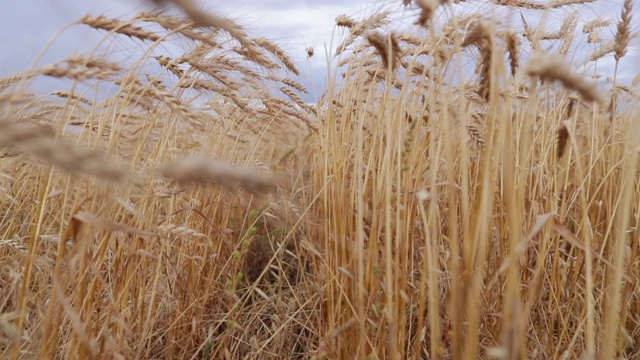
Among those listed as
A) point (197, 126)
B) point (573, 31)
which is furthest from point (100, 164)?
point (573, 31)

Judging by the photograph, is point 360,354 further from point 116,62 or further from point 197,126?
point 116,62

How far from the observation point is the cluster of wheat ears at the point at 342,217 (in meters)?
0.89

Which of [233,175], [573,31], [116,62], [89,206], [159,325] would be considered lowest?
[159,325]

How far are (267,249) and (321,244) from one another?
0.70 metres

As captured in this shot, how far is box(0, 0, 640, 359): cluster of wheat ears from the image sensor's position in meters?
0.89

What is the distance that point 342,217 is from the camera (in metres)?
1.59

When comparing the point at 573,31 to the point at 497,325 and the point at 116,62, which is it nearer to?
the point at 497,325

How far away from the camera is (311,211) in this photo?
195cm

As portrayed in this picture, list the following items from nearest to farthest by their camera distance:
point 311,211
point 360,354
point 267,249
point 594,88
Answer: point 594,88
point 360,354
point 311,211
point 267,249

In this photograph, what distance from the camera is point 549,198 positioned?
184 centimetres

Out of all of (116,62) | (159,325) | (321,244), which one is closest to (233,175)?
(116,62)

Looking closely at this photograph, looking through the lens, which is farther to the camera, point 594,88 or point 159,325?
point 159,325

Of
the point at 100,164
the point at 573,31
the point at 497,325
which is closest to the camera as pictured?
the point at 100,164

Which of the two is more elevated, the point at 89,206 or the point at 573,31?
the point at 573,31
